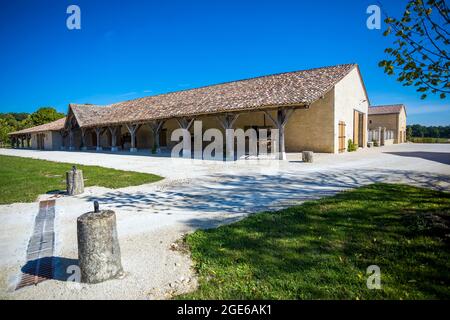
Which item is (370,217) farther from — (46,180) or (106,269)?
(46,180)

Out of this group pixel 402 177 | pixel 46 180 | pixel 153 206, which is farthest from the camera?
pixel 46 180

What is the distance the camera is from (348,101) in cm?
1794

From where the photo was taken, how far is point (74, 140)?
32031 millimetres

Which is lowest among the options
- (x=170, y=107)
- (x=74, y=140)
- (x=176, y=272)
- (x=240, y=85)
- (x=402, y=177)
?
(x=176, y=272)

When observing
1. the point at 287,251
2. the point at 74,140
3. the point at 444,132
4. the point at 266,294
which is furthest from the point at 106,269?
the point at 444,132

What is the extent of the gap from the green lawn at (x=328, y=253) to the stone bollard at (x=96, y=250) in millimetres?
953

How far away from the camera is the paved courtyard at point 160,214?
8.61 feet

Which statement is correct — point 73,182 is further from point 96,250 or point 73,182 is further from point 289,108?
point 289,108

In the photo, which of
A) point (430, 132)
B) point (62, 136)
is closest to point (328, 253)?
point (62, 136)

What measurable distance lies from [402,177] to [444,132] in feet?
229

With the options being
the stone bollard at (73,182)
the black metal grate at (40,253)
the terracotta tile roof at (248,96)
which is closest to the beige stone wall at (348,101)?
the terracotta tile roof at (248,96)

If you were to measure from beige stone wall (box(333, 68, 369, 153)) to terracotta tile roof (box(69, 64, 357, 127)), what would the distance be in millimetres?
890

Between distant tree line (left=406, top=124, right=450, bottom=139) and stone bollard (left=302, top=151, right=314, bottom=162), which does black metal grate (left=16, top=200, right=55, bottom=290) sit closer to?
stone bollard (left=302, top=151, right=314, bottom=162)

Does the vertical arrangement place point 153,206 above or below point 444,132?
below
